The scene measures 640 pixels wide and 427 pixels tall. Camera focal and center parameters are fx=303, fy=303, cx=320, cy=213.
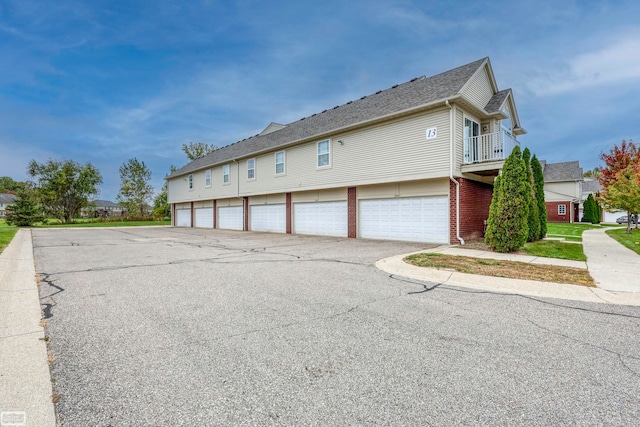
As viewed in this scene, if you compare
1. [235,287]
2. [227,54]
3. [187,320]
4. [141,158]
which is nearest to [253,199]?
[227,54]

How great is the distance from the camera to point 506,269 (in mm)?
7047

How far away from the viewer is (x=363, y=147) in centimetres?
1466

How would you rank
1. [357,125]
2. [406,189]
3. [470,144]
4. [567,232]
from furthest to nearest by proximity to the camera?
[567,232] → [357,125] → [406,189] → [470,144]

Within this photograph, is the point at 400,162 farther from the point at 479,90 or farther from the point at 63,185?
the point at 63,185

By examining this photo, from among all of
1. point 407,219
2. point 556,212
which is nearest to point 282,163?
point 407,219

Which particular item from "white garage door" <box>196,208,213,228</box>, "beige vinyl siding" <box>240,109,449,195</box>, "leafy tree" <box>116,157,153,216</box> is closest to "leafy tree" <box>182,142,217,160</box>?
"leafy tree" <box>116,157,153,216</box>

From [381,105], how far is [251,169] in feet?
34.5

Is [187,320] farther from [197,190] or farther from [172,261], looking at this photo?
[197,190]

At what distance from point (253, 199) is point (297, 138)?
6396mm

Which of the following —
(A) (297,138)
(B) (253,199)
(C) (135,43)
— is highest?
(C) (135,43)

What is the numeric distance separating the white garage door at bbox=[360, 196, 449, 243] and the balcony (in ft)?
7.05

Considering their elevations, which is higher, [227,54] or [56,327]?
[227,54]

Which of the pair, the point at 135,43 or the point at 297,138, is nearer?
the point at 297,138

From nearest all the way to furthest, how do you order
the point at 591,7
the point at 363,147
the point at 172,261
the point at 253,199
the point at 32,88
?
the point at 172,261 < the point at 591,7 < the point at 363,147 < the point at 253,199 < the point at 32,88
